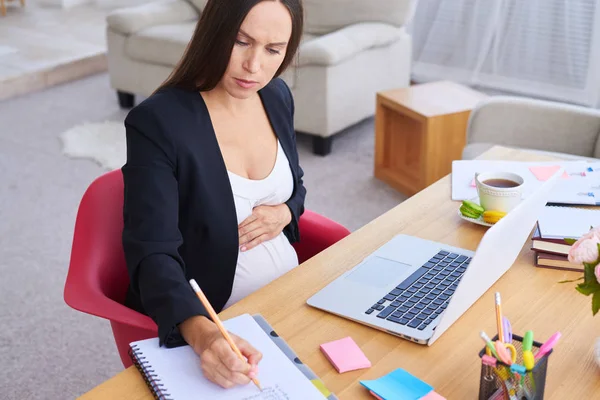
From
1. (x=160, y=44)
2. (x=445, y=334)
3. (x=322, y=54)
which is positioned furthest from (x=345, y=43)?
(x=445, y=334)

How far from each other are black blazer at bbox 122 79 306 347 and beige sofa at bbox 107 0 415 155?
197 centimetres

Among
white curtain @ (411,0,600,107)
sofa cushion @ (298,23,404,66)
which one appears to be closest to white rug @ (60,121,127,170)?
sofa cushion @ (298,23,404,66)

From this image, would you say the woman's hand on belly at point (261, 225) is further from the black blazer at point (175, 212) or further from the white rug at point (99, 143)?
the white rug at point (99, 143)

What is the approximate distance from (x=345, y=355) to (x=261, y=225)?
478mm

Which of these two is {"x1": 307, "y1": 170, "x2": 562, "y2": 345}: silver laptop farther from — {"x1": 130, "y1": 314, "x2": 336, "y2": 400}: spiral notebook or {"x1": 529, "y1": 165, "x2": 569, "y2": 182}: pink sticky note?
{"x1": 529, "y1": 165, "x2": 569, "y2": 182}: pink sticky note

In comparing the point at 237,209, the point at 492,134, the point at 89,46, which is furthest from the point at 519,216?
the point at 89,46

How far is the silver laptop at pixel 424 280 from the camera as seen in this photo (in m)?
1.21

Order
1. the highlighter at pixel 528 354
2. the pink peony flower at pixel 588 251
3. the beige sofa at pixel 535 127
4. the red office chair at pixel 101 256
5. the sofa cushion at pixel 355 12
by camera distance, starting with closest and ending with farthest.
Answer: the highlighter at pixel 528 354, the pink peony flower at pixel 588 251, the red office chair at pixel 101 256, the beige sofa at pixel 535 127, the sofa cushion at pixel 355 12

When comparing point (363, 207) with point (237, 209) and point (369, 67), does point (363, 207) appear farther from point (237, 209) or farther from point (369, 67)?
point (237, 209)

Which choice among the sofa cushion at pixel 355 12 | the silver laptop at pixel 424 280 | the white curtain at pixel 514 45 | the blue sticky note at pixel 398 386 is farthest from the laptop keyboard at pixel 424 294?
the white curtain at pixel 514 45

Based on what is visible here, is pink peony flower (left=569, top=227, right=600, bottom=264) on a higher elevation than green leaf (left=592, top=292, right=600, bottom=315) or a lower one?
higher

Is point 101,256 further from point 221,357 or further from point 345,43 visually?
point 345,43

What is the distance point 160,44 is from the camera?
160 inches

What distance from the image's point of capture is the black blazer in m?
1.28
